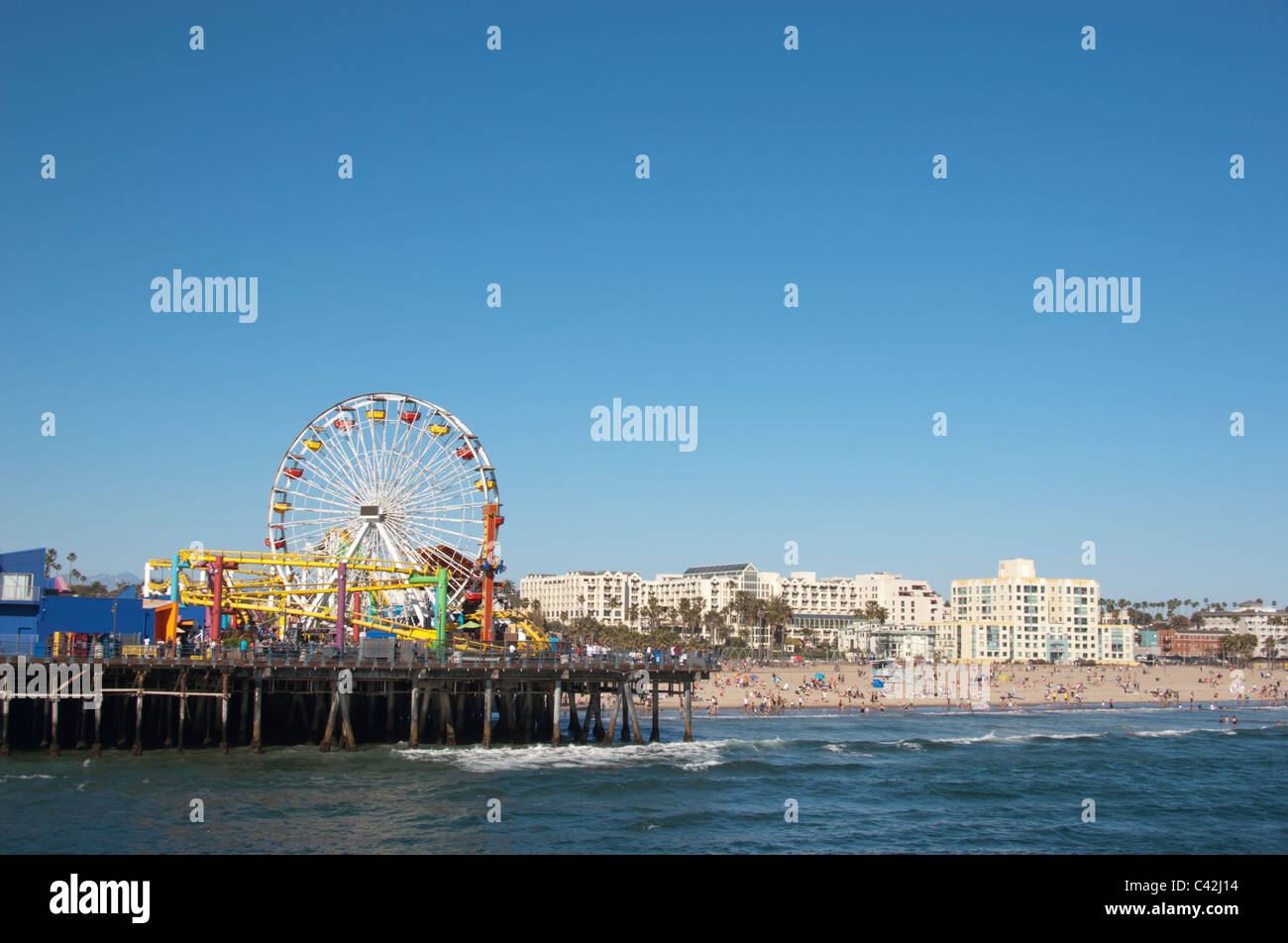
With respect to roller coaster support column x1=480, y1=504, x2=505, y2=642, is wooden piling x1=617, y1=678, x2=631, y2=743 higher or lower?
lower

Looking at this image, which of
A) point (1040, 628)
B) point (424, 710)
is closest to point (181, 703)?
point (424, 710)

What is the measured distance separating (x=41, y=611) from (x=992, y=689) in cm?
8507

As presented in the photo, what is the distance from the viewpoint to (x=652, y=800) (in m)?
37.2

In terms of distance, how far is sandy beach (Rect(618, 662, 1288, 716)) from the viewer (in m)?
85.8

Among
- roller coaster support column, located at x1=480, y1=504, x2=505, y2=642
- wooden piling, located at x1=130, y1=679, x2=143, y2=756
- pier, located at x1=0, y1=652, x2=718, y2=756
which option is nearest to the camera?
wooden piling, located at x1=130, y1=679, x2=143, y2=756

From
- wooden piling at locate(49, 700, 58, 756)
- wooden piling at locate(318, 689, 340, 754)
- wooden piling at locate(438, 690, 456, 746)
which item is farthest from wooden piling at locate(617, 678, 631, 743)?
wooden piling at locate(49, 700, 58, 756)

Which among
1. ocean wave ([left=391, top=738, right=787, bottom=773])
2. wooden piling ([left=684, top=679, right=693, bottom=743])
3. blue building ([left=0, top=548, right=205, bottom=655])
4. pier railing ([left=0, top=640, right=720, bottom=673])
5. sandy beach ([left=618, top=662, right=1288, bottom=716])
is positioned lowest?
sandy beach ([left=618, top=662, right=1288, bottom=716])

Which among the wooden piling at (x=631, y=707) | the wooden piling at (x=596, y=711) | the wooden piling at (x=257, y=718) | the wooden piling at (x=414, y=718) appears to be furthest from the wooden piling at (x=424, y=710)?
the wooden piling at (x=631, y=707)

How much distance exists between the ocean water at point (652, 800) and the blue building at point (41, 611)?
6394mm

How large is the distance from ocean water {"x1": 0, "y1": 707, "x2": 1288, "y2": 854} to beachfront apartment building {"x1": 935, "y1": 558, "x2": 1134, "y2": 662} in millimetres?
134121

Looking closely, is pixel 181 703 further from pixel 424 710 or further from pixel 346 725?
pixel 424 710

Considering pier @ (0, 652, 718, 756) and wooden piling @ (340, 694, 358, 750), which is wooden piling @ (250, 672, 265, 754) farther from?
wooden piling @ (340, 694, 358, 750)

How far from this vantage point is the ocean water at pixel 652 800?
30484 mm
